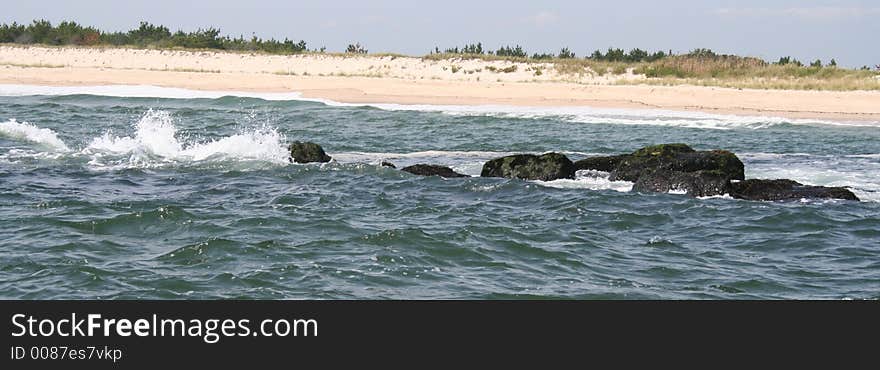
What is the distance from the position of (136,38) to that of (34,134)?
50383mm

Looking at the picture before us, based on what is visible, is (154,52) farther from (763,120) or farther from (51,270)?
(51,270)

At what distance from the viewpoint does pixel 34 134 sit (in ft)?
94.3

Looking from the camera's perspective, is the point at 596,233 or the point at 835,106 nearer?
the point at 596,233

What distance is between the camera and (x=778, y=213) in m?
17.1

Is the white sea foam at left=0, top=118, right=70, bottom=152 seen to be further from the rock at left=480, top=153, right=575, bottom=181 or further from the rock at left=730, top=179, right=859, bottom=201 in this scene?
the rock at left=730, top=179, right=859, bottom=201

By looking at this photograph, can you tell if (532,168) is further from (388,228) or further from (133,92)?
(133,92)

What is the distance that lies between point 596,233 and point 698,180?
4.51 meters

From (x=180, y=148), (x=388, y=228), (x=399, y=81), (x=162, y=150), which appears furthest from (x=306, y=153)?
(x=399, y=81)

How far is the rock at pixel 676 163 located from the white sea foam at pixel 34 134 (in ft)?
42.1

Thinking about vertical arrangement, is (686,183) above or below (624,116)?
above

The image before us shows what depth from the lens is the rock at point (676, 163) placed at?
2061 cm

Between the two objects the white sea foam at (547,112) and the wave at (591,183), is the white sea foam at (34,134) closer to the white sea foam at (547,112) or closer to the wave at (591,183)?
the wave at (591,183)

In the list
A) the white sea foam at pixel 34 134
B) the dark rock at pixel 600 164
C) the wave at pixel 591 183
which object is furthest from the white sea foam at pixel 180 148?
the dark rock at pixel 600 164
